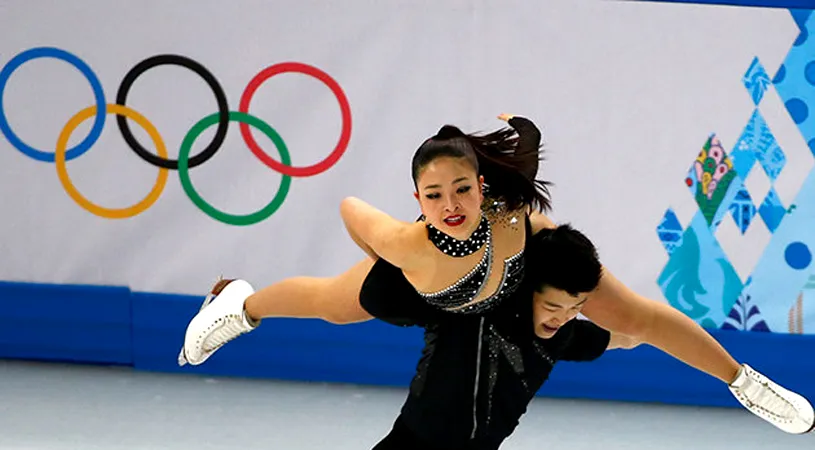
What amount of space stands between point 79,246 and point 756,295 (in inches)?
107

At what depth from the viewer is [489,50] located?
488 centimetres

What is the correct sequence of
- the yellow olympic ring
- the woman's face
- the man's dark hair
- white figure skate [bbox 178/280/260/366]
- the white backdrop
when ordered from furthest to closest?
1. the yellow olympic ring
2. the white backdrop
3. white figure skate [bbox 178/280/260/366]
4. the man's dark hair
5. the woman's face

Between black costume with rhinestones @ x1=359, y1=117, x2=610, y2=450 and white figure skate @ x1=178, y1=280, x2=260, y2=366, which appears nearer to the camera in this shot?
black costume with rhinestones @ x1=359, y1=117, x2=610, y2=450

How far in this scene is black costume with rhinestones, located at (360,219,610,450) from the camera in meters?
3.08

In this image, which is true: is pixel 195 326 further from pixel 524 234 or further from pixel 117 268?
pixel 117 268

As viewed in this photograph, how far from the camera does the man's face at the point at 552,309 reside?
10.0ft

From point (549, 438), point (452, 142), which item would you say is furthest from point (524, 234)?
point (549, 438)

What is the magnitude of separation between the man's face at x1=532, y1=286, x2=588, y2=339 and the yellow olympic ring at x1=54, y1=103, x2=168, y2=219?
7.61 ft

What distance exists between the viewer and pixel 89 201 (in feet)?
16.6

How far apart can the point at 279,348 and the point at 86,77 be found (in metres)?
1.33

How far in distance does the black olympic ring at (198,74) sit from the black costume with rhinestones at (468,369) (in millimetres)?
1940

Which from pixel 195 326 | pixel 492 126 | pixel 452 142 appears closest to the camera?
pixel 452 142

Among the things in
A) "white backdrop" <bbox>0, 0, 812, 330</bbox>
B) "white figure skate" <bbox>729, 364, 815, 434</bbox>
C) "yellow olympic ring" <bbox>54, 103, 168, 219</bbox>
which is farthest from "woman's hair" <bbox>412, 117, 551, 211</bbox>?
"yellow olympic ring" <bbox>54, 103, 168, 219</bbox>

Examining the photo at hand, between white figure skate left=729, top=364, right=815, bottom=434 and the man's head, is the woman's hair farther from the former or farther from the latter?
white figure skate left=729, top=364, right=815, bottom=434
